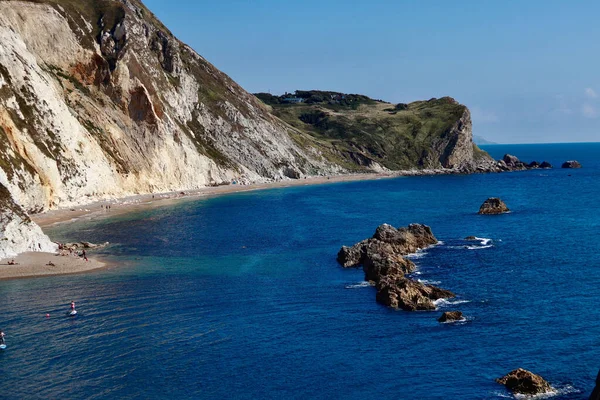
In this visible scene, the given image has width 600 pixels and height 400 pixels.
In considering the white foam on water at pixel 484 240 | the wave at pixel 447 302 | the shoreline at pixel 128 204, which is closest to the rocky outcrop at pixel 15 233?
the shoreline at pixel 128 204

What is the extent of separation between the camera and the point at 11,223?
74125 millimetres

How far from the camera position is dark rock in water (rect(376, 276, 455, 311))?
182 ft

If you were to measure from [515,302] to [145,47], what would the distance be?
137 meters

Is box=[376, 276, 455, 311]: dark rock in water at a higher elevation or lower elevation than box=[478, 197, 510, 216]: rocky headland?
lower

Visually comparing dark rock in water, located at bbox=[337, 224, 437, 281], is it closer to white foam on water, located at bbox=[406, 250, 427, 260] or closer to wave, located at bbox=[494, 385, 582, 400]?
white foam on water, located at bbox=[406, 250, 427, 260]

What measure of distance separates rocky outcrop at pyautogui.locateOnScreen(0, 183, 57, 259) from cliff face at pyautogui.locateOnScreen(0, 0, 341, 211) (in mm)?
10228

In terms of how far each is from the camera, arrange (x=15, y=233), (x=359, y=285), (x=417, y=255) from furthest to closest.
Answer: (x=417, y=255), (x=15, y=233), (x=359, y=285)

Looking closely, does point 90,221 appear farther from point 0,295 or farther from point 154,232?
point 0,295

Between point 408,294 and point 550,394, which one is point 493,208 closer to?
point 408,294

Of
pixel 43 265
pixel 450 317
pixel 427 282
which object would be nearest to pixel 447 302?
pixel 450 317

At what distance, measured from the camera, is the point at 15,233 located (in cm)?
7419

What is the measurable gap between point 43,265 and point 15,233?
6389mm

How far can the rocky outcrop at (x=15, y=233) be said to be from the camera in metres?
72.9

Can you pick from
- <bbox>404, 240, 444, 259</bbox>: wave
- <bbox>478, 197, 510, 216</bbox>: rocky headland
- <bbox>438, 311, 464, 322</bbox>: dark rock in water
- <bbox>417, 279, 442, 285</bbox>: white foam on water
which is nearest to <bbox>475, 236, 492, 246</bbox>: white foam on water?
<bbox>404, 240, 444, 259</bbox>: wave
